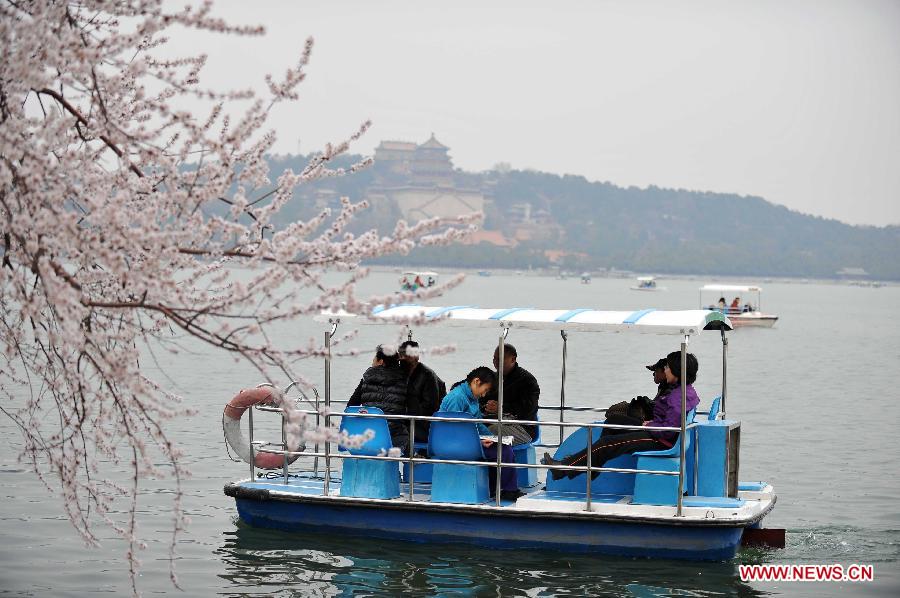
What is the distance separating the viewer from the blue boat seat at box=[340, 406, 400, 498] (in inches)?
509

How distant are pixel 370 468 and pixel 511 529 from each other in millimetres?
1492

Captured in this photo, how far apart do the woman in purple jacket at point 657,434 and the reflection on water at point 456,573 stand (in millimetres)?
960

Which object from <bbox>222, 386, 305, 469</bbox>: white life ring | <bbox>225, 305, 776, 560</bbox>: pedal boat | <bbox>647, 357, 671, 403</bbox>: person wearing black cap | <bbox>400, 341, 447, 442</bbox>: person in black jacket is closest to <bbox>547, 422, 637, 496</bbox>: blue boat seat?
<bbox>225, 305, 776, 560</bbox>: pedal boat

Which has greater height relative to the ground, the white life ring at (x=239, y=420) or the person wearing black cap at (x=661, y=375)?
the person wearing black cap at (x=661, y=375)

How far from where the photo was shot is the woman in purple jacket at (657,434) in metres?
12.4

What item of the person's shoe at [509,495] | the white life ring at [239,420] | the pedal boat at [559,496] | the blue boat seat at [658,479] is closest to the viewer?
the pedal boat at [559,496]

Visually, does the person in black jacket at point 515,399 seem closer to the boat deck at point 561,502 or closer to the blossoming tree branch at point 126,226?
the boat deck at point 561,502

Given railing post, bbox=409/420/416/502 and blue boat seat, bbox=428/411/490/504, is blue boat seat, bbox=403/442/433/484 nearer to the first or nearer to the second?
railing post, bbox=409/420/416/502

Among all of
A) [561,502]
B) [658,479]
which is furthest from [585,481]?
[658,479]

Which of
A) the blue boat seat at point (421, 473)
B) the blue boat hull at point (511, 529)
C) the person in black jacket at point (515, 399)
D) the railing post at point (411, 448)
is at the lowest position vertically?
the blue boat hull at point (511, 529)

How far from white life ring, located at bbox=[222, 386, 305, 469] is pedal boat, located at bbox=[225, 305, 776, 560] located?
91 centimetres

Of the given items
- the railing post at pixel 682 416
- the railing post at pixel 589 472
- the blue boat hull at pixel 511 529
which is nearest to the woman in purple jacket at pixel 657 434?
the railing post at pixel 589 472

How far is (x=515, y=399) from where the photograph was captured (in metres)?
13.3

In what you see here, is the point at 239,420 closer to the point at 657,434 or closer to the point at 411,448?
the point at 411,448
